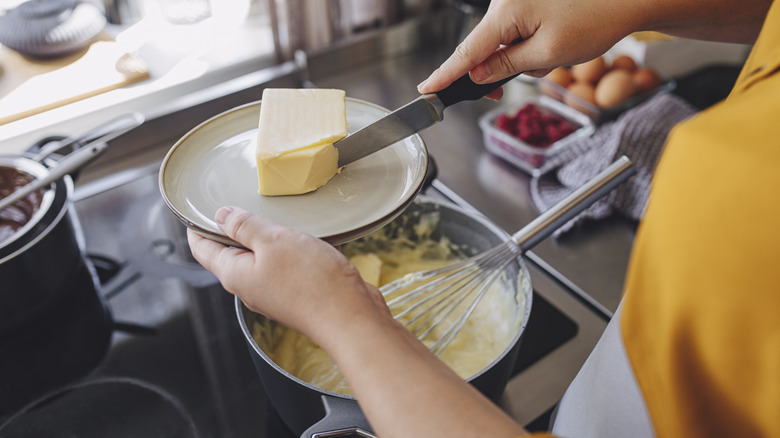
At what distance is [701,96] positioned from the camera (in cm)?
113

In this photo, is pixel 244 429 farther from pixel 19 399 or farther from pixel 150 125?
pixel 150 125

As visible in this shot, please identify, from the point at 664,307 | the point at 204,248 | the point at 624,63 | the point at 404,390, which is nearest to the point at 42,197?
the point at 204,248

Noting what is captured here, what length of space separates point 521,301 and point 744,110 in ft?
1.33

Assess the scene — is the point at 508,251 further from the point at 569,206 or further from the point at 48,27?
the point at 48,27

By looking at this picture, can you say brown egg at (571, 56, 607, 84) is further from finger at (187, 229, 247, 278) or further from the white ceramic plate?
finger at (187, 229, 247, 278)

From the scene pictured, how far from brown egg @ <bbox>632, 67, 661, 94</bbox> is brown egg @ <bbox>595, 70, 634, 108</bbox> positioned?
0.07 ft

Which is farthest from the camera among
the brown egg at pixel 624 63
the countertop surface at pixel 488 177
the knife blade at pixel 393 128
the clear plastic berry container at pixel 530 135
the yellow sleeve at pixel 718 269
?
the brown egg at pixel 624 63

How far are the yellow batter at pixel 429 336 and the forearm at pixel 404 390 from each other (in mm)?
258

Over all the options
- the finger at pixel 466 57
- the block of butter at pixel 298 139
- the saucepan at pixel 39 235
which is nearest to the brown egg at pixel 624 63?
the finger at pixel 466 57

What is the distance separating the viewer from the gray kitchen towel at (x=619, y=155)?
89 centimetres

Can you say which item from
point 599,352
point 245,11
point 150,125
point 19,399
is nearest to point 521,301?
point 599,352

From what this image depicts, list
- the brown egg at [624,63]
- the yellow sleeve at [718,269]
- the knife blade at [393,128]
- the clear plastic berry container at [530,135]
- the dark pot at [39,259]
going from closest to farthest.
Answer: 1. the yellow sleeve at [718,269]
2. the knife blade at [393,128]
3. the dark pot at [39,259]
4. the clear plastic berry container at [530,135]
5. the brown egg at [624,63]

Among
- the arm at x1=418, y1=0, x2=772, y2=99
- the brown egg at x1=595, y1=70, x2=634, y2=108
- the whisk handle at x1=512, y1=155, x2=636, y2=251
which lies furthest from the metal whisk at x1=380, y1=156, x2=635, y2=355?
the brown egg at x1=595, y1=70, x2=634, y2=108

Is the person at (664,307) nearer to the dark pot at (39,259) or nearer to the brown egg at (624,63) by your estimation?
the dark pot at (39,259)
